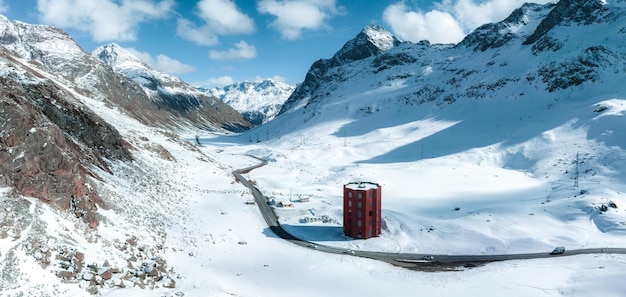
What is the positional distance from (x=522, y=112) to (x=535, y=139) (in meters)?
21.0

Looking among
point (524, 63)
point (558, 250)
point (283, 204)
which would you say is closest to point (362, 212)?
point (283, 204)

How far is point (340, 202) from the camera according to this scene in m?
65.3

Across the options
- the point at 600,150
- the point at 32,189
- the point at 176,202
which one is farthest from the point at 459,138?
the point at 32,189

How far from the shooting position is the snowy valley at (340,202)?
92.6 ft

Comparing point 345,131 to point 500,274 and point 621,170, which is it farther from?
point 500,274

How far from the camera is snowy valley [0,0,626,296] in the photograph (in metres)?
28.2

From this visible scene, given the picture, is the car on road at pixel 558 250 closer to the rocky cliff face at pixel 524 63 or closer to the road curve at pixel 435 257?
the road curve at pixel 435 257

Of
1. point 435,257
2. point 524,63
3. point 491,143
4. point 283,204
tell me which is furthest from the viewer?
point 524,63

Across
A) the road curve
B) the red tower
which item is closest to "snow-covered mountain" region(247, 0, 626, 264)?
the red tower

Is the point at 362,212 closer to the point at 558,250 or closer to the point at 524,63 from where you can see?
the point at 558,250

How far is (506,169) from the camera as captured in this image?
8962cm

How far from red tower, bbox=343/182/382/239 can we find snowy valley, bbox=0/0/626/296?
4.98 ft

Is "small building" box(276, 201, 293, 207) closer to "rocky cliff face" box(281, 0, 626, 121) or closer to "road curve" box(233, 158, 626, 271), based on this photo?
"road curve" box(233, 158, 626, 271)

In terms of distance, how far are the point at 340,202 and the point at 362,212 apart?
53.8 feet
